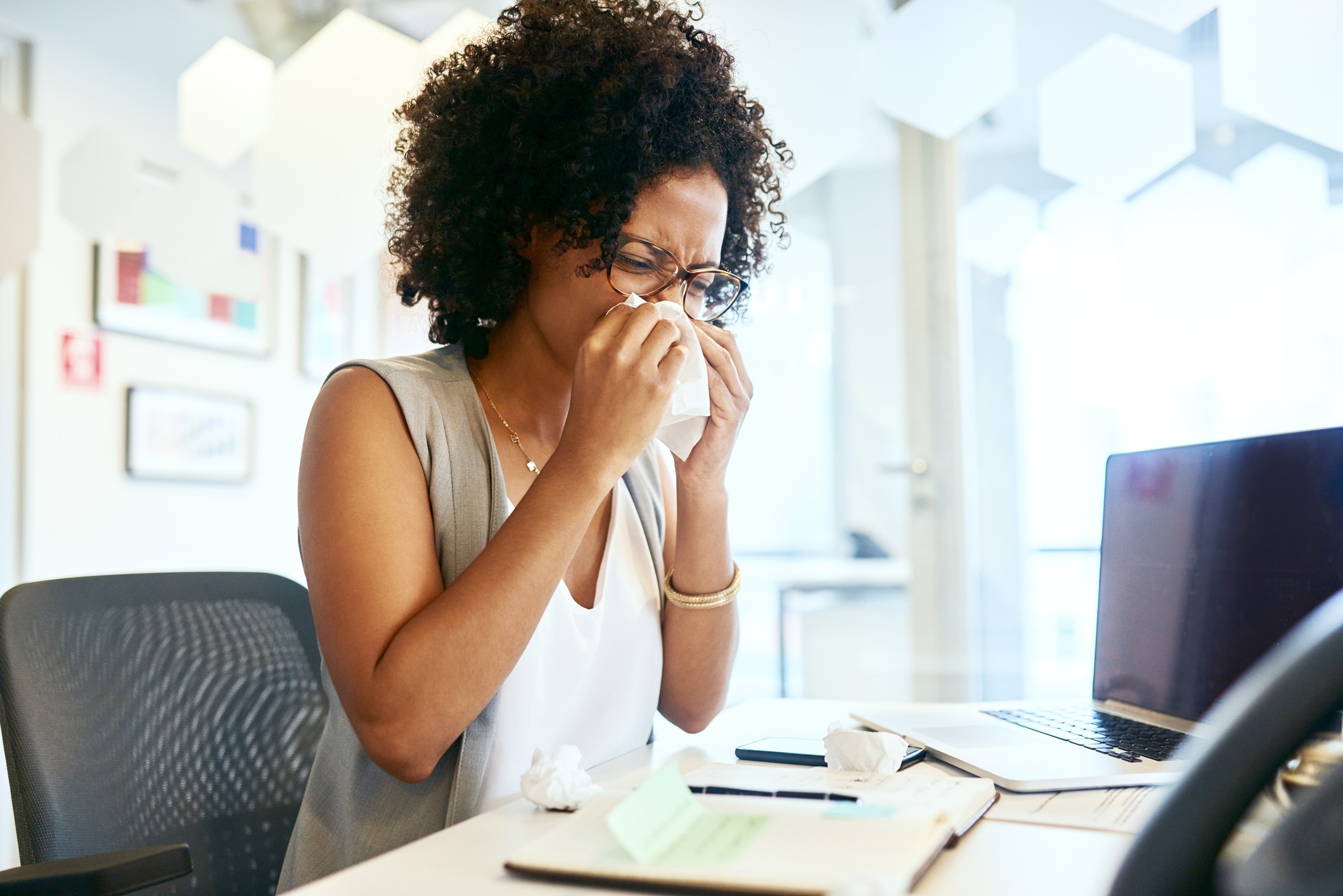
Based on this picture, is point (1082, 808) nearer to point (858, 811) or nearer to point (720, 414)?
point (858, 811)

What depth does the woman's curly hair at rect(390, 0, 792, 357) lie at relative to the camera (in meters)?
1.10

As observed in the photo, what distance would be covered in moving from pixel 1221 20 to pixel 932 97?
0.66 metres

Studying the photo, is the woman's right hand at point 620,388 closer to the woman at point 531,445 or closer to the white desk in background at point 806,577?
the woman at point 531,445

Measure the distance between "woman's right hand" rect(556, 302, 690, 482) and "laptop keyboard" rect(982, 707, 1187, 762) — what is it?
476 millimetres

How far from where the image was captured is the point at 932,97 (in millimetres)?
2656

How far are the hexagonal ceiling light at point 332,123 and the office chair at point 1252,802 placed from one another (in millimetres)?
2881

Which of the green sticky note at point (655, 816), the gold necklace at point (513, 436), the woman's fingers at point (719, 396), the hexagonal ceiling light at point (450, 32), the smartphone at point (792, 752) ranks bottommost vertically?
the smartphone at point (792, 752)

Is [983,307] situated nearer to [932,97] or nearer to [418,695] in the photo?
[932,97]

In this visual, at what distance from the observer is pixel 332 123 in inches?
117

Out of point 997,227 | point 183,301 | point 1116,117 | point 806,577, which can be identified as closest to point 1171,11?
point 1116,117

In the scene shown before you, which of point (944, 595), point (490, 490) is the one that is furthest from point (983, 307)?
point (490, 490)

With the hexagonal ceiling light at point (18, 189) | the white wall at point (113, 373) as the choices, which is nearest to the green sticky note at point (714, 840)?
the white wall at point (113, 373)

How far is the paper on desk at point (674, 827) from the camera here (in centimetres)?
54

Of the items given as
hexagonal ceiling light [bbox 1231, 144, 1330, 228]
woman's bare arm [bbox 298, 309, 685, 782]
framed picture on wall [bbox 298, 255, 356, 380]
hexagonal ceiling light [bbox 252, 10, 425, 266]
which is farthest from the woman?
framed picture on wall [bbox 298, 255, 356, 380]
